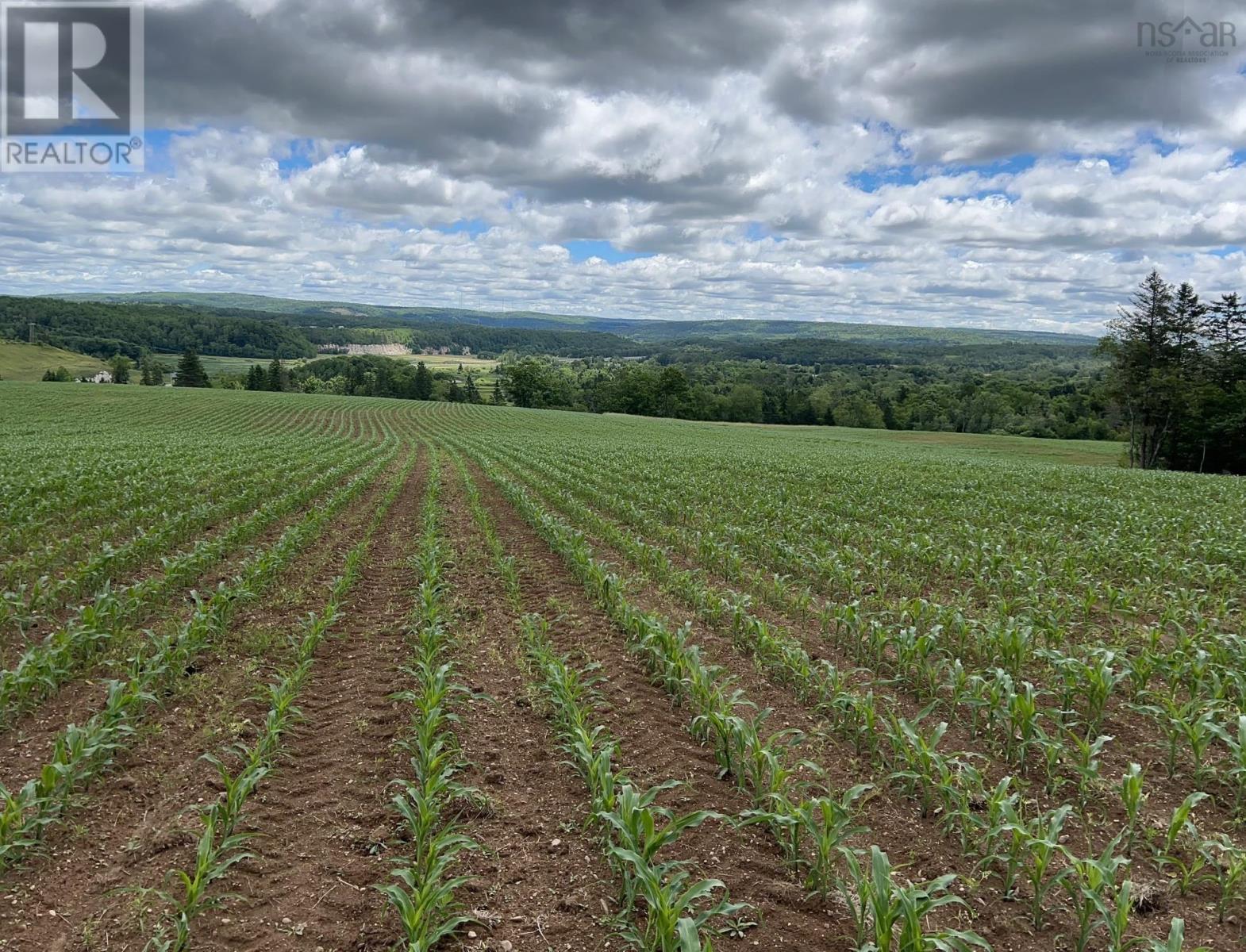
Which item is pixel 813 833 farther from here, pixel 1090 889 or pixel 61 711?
pixel 61 711

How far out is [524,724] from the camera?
5.64 m

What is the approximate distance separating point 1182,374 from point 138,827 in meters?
53.3

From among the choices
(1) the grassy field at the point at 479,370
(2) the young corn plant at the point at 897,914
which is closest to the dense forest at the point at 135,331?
(1) the grassy field at the point at 479,370

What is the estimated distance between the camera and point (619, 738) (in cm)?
523

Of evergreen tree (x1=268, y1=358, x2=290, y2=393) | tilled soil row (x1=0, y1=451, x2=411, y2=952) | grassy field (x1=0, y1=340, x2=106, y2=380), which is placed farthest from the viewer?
evergreen tree (x1=268, y1=358, x2=290, y2=393)

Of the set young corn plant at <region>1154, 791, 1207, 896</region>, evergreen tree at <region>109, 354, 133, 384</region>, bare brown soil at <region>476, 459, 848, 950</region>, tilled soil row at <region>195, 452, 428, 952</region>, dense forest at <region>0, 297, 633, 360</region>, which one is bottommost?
tilled soil row at <region>195, 452, 428, 952</region>

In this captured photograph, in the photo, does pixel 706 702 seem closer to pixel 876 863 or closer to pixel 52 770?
pixel 876 863

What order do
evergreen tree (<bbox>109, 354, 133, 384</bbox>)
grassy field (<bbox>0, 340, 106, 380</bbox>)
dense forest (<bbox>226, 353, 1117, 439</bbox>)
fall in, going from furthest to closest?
evergreen tree (<bbox>109, 354, 133, 384</bbox>), grassy field (<bbox>0, 340, 106, 380</bbox>), dense forest (<bbox>226, 353, 1117, 439</bbox>)

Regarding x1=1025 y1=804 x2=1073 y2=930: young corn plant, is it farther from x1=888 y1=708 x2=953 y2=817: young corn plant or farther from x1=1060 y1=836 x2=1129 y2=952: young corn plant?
x1=888 y1=708 x2=953 y2=817: young corn plant

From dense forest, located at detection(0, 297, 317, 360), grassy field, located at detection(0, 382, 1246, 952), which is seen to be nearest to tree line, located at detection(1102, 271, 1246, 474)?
grassy field, located at detection(0, 382, 1246, 952)

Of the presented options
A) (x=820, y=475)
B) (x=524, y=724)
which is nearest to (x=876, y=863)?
(x=524, y=724)

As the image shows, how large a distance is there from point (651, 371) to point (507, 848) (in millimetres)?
118625

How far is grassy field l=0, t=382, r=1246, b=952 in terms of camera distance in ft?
11.4

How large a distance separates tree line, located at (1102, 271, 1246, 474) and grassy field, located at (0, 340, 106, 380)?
13215 cm
